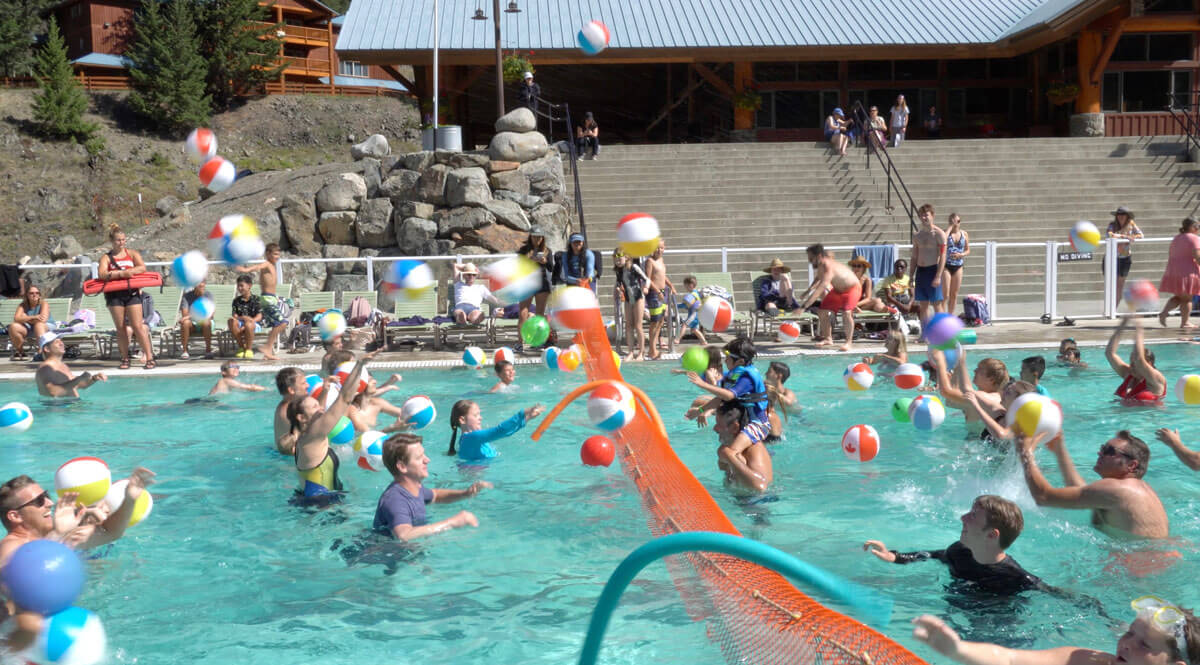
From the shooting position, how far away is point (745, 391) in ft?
23.3

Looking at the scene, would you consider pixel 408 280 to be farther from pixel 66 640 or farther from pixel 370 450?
pixel 66 640

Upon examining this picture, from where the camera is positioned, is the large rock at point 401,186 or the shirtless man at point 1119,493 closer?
the shirtless man at point 1119,493

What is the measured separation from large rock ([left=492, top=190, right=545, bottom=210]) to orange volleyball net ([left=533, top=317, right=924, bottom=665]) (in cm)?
1280

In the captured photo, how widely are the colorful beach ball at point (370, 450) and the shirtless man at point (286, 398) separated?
0.53 meters

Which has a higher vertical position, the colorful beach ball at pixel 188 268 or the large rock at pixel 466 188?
the large rock at pixel 466 188

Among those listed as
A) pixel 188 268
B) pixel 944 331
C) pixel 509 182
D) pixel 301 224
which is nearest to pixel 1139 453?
pixel 944 331

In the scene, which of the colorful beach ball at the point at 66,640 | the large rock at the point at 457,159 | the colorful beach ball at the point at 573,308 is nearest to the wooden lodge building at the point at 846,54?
the large rock at the point at 457,159

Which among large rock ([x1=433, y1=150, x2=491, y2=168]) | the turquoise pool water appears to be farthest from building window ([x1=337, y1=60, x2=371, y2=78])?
the turquoise pool water

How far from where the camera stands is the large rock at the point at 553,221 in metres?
18.3

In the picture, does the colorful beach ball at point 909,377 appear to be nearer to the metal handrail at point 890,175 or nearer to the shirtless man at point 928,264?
the shirtless man at point 928,264

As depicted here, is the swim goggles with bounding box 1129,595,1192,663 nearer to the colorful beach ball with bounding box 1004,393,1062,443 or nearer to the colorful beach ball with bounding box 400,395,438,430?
the colorful beach ball with bounding box 1004,393,1062,443

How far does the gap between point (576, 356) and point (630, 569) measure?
26.8ft

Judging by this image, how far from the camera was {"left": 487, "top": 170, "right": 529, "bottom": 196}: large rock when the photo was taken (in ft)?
62.2

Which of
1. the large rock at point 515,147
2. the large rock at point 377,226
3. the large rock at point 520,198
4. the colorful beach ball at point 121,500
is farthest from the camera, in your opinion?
the large rock at point 515,147
